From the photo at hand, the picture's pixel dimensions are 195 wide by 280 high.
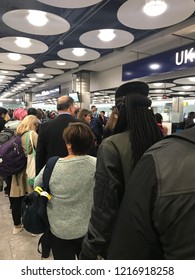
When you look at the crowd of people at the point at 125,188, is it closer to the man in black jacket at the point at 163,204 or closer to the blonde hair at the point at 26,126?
the man in black jacket at the point at 163,204

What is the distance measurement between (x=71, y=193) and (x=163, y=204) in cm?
103

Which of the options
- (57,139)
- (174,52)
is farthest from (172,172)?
(174,52)

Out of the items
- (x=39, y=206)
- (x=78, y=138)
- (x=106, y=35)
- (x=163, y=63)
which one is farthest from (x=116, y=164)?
(x=163, y=63)

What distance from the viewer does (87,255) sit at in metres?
1.07

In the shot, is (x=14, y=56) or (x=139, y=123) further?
(x=14, y=56)

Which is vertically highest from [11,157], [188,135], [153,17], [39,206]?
[153,17]

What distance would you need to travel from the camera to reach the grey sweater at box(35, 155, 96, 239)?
152 centimetres

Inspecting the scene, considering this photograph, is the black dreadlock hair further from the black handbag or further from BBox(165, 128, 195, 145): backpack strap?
the black handbag

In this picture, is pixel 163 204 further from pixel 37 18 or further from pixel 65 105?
pixel 37 18

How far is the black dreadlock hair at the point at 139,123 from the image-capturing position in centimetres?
107

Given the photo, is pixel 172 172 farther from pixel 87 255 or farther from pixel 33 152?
pixel 33 152

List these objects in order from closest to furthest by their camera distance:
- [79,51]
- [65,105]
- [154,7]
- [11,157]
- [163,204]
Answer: [163,204], [65,105], [11,157], [154,7], [79,51]

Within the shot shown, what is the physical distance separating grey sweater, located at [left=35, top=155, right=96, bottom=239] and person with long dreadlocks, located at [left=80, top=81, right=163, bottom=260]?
457 millimetres

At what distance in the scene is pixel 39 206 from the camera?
1.56 meters
